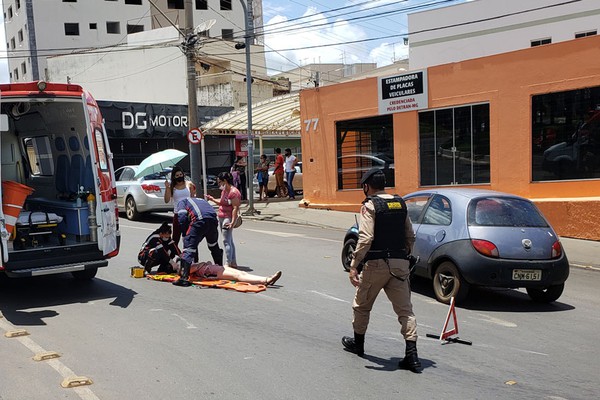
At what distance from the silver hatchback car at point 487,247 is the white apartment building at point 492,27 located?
20.2 meters

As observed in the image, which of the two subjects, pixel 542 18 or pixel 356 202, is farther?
pixel 542 18

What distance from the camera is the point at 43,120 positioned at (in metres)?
9.16

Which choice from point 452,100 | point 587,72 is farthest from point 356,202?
point 587,72

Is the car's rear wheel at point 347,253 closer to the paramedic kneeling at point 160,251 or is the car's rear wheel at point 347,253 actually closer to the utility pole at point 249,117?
the paramedic kneeling at point 160,251

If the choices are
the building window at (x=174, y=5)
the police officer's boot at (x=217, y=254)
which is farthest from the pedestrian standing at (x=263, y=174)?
the building window at (x=174, y=5)

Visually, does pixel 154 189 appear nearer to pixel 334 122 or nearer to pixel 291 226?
pixel 291 226

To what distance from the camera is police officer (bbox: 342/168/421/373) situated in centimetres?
525

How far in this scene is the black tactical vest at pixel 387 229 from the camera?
525 cm

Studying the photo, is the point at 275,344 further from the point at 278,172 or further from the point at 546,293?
the point at 278,172

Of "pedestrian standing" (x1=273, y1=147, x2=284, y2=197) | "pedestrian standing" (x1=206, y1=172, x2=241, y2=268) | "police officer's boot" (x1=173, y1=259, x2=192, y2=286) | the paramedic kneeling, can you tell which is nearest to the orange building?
"pedestrian standing" (x1=273, y1=147, x2=284, y2=197)

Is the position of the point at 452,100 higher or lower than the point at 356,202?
higher

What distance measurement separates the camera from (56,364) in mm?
5301

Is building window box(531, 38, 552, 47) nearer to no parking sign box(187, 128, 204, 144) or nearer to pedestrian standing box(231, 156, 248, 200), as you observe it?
pedestrian standing box(231, 156, 248, 200)

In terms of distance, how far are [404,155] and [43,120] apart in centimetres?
1071
